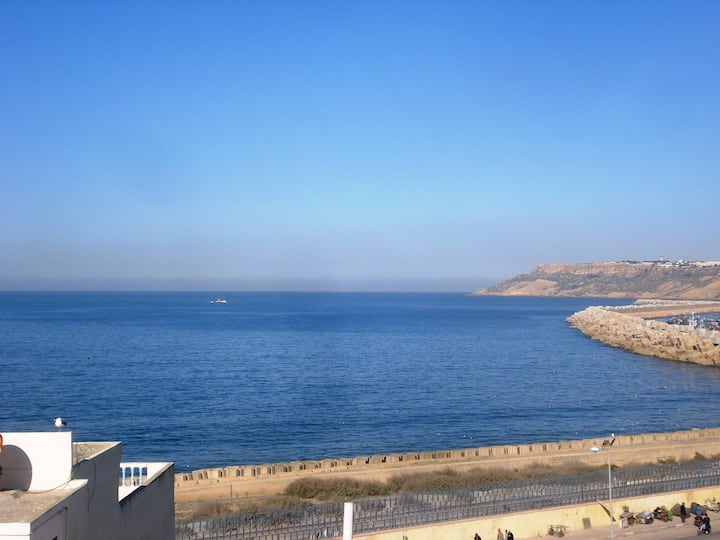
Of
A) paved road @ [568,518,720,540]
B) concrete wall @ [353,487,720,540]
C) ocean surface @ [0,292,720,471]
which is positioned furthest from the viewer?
ocean surface @ [0,292,720,471]

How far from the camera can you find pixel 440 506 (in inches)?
559

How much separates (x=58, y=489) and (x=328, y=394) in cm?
3567

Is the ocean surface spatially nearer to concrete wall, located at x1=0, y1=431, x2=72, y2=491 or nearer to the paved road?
the paved road

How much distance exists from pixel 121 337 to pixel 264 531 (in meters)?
71.9

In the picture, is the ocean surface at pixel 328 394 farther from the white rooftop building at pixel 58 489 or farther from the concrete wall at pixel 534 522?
the white rooftop building at pixel 58 489

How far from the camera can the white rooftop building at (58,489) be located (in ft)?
17.4

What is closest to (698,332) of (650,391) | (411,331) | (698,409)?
(650,391)

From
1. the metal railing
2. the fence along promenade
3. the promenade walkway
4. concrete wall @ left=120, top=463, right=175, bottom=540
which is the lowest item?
the fence along promenade

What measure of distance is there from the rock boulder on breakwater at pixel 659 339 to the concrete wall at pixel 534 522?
150 feet

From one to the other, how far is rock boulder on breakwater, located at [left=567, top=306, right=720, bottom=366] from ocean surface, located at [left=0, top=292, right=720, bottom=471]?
2.10 m

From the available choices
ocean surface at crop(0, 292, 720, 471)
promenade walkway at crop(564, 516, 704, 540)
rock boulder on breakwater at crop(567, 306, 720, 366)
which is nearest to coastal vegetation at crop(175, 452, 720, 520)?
promenade walkway at crop(564, 516, 704, 540)

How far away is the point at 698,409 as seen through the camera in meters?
36.3

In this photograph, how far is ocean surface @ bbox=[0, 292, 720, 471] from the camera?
97.5ft

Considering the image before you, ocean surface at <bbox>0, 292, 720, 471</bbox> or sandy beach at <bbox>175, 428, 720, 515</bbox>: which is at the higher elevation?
sandy beach at <bbox>175, 428, 720, 515</bbox>
